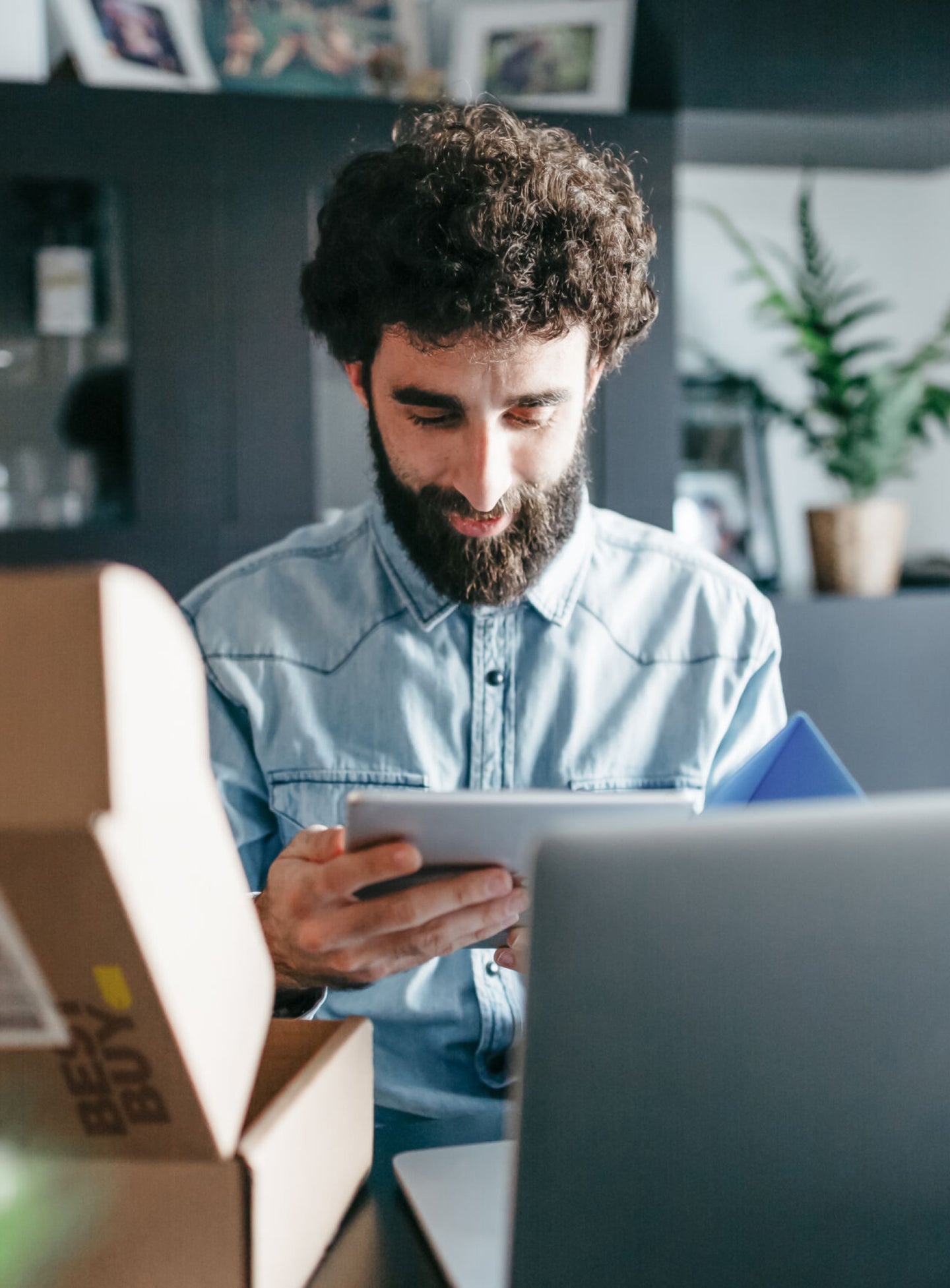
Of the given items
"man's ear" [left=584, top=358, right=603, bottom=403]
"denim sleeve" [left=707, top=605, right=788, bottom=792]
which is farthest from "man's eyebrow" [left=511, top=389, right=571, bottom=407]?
"denim sleeve" [left=707, top=605, right=788, bottom=792]

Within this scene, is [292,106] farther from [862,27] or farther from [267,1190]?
[267,1190]

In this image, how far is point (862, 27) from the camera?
188 centimetres

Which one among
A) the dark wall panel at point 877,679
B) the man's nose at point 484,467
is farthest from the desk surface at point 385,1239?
the dark wall panel at point 877,679

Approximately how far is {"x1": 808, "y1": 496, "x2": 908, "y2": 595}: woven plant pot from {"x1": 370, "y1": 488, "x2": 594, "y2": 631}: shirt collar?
43.7 inches

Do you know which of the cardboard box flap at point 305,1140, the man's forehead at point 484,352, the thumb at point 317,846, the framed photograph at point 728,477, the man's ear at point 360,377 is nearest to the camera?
the cardboard box flap at point 305,1140

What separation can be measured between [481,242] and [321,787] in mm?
573

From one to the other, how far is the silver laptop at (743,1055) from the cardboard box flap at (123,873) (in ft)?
0.51

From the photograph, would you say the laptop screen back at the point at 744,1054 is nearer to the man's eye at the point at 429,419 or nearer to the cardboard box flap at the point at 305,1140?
the cardboard box flap at the point at 305,1140

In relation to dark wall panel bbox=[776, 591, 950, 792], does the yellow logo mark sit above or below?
above

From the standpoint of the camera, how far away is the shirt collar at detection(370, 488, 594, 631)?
1.20m

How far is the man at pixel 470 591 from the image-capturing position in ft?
3.57

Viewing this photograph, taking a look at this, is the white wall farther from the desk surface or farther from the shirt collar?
the desk surface

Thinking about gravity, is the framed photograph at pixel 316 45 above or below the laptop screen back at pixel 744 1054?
above

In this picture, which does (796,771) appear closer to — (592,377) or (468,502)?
(468,502)
